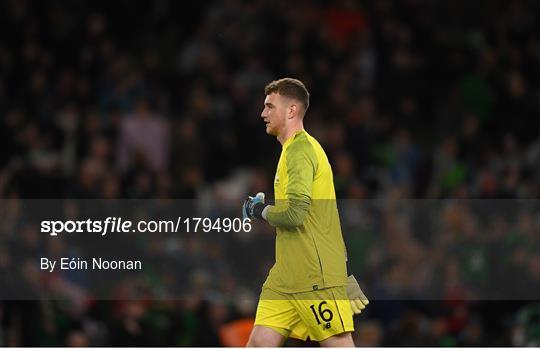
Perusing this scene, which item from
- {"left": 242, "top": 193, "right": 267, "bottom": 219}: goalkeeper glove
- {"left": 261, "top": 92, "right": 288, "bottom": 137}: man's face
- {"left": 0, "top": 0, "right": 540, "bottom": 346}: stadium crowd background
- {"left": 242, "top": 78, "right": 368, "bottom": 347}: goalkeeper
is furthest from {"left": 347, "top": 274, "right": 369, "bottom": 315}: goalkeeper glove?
{"left": 0, "top": 0, "right": 540, "bottom": 346}: stadium crowd background

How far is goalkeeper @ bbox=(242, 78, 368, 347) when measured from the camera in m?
7.82

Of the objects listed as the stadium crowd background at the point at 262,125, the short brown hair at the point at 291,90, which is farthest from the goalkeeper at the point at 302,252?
the stadium crowd background at the point at 262,125

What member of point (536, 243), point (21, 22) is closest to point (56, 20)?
point (21, 22)

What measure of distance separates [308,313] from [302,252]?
334 millimetres

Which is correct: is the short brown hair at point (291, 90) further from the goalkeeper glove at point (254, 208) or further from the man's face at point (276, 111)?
the goalkeeper glove at point (254, 208)

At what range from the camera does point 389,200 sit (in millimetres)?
12961

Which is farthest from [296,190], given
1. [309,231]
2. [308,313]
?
[308,313]

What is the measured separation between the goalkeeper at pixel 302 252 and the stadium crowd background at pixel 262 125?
3.49 m

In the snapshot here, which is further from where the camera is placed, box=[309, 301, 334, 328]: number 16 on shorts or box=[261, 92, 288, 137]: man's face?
box=[261, 92, 288, 137]: man's face

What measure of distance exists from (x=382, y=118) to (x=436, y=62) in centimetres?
113

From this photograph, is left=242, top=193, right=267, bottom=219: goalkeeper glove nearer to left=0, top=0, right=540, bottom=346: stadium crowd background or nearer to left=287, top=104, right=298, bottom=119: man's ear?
left=287, top=104, right=298, bottom=119: man's ear

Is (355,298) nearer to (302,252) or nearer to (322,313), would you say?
(322,313)

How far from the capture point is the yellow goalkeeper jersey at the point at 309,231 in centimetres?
780

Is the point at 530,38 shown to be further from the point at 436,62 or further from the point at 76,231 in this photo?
the point at 76,231
